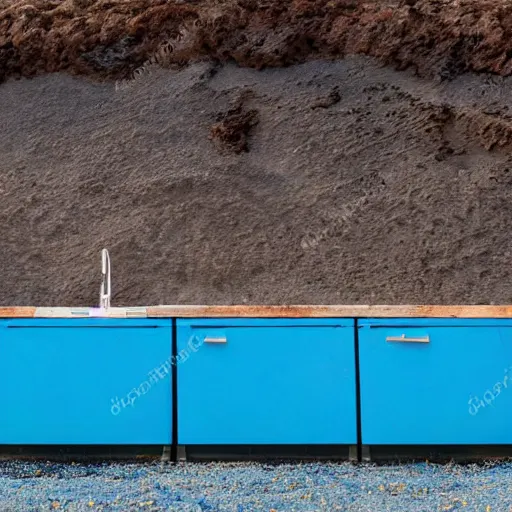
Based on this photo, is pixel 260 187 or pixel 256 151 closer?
pixel 260 187

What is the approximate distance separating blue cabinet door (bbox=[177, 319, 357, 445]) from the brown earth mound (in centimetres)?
620

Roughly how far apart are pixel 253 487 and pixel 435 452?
1019mm

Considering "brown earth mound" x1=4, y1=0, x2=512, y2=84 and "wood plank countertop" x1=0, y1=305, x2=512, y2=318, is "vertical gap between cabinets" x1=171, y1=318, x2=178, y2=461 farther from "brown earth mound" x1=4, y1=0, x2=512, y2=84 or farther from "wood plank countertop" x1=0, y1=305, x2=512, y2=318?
"brown earth mound" x1=4, y1=0, x2=512, y2=84

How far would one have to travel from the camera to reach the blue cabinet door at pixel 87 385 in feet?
11.3

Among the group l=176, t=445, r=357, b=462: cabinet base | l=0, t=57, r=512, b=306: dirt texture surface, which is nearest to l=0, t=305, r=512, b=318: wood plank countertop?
l=176, t=445, r=357, b=462: cabinet base

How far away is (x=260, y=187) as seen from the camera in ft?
24.6

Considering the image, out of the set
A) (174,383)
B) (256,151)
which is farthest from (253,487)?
(256,151)

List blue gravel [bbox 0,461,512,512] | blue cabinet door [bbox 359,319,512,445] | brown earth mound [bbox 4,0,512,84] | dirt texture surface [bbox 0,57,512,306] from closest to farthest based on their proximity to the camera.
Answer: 1. blue gravel [bbox 0,461,512,512]
2. blue cabinet door [bbox 359,319,512,445]
3. dirt texture surface [bbox 0,57,512,306]
4. brown earth mound [bbox 4,0,512,84]

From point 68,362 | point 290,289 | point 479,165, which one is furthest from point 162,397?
point 479,165

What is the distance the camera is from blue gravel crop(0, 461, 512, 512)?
2.72m

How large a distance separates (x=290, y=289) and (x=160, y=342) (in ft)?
10.2

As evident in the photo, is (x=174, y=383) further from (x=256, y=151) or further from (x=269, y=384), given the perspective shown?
(x=256, y=151)

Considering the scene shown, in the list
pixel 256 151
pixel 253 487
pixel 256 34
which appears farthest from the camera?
pixel 256 34

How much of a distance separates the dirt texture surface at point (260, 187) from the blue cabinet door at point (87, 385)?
117 inches
